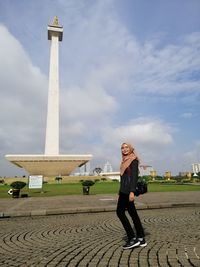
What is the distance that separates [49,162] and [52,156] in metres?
1.65

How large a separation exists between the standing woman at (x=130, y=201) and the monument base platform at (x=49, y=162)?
53085 mm

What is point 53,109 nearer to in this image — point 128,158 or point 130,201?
point 128,158

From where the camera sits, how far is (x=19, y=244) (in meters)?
5.67

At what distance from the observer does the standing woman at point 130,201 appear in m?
5.27

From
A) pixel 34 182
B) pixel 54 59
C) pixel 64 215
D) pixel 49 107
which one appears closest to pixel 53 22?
pixel 54 59

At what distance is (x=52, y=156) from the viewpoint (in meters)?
57.5

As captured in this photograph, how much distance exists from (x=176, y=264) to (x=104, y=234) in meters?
2.73

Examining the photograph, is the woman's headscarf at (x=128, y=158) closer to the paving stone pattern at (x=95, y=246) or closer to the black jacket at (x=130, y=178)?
the black jacket at (x=130, y=178)

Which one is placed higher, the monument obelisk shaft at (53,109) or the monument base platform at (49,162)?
the monument obelisk shaft at (53,109)

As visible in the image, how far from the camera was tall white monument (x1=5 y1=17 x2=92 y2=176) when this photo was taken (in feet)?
191

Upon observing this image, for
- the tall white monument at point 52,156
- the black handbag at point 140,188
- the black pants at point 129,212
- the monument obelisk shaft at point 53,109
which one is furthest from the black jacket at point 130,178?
the monument obelisk shaft at point 53,109

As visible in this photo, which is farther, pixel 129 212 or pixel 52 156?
pixel 52 156

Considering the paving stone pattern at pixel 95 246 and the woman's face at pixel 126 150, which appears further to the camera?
the woman's face at pixel 126 150

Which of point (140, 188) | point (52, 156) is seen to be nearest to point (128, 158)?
point (140, 188)
